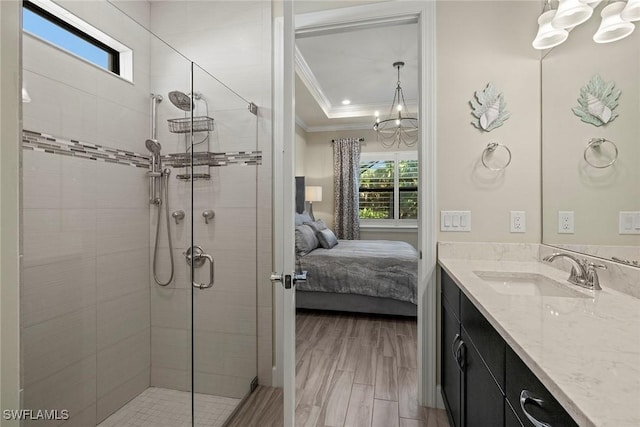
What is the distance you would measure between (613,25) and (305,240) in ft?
9.77

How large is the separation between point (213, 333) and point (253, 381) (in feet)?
1.49

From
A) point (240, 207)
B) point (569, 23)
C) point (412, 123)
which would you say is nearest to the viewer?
point (569, 23)

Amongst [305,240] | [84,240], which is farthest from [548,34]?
[305,240]

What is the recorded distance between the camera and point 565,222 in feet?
5.20

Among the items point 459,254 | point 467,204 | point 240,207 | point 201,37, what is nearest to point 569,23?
point 467,204

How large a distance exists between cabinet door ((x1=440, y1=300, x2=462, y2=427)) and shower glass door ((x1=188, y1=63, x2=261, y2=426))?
1157 mm

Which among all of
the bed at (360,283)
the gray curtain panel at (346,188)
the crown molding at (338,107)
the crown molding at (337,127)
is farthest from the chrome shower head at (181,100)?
the crown molding at (337,127)

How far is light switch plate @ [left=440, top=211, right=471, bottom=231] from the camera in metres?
1.83

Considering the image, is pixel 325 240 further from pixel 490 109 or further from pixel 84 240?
pixel 84 240

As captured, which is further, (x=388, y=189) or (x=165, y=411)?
(x=388, y=189)

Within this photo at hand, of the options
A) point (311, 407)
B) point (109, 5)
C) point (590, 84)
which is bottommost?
point (311, 407)

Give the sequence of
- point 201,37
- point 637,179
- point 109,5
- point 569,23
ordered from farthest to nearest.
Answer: point 201,37, point 109,5, point 569,23, point 637,179

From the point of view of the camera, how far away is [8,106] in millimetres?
1217

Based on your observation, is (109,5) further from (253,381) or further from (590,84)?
(590,84)
